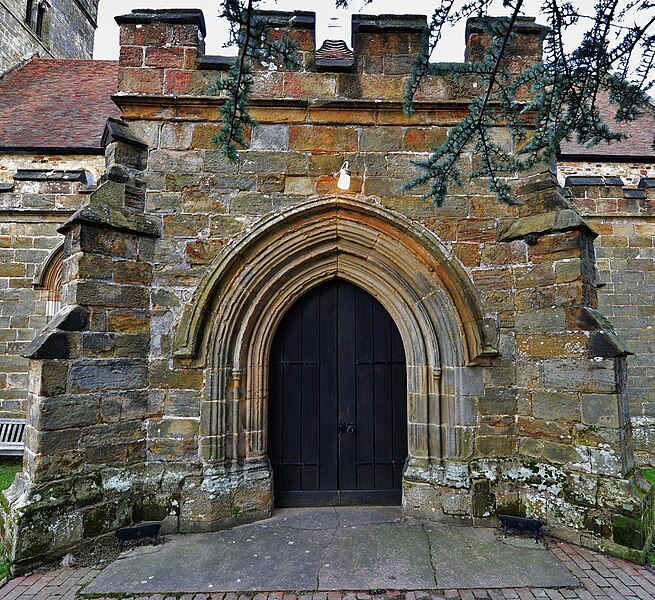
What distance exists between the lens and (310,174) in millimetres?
3938

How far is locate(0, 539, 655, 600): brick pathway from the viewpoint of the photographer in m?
2.71

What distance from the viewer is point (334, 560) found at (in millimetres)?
3076

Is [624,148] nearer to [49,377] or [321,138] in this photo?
[321,138]

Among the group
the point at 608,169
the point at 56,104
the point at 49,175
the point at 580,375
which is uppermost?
the point at 56,104

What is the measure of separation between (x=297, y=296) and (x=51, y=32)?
14124 mm

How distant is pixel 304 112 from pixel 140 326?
Answer: 2557mm

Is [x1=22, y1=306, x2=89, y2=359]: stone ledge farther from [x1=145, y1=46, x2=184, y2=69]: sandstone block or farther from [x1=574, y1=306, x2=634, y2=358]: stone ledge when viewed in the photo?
[x1=574, y1=306, x2=634, y2=358]: stone ledge

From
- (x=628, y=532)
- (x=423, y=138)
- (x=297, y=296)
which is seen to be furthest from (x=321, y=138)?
(x=628, y=532)

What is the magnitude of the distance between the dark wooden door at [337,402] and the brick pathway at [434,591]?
136 centimetres

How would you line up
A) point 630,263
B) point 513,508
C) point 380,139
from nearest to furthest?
point 513,508 < point 380,139 < point 630,263

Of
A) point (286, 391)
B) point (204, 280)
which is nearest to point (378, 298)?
point (286, 391)

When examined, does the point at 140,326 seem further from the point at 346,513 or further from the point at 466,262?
the point at 466,262

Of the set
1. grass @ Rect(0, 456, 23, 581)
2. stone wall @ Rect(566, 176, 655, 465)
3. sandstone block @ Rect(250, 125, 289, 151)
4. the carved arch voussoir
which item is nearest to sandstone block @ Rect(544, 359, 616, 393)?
the carved arch voussoir

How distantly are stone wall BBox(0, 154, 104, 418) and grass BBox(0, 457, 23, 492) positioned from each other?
2.24ft
